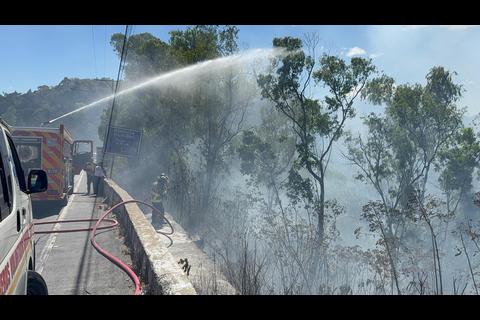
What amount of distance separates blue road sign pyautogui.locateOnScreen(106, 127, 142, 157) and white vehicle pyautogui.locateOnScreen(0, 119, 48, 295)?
16.9 metres

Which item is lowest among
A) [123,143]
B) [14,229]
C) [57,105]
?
[14,229]

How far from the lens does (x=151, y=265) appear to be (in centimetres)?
517

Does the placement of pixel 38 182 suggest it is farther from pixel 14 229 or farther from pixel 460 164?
pixel 460 164

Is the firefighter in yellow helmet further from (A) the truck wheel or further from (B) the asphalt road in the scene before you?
(A) the truck wheel

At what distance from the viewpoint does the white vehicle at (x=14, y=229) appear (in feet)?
8.65

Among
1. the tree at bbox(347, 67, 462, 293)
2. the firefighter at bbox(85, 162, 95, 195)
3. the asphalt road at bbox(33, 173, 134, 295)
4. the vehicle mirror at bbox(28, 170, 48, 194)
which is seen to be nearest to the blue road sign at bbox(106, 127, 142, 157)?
the firefighter at bbox(85, 162, 95, 195)

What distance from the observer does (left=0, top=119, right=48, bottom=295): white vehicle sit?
2.64 metres

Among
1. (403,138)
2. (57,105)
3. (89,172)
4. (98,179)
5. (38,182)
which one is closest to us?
(38,182)

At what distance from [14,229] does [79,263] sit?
4182 mm

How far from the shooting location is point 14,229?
3096mm

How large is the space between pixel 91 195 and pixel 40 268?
12167 millimetres

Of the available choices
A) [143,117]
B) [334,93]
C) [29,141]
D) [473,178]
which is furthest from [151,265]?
[473,178]

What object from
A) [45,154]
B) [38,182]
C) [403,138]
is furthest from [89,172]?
[403,138]
